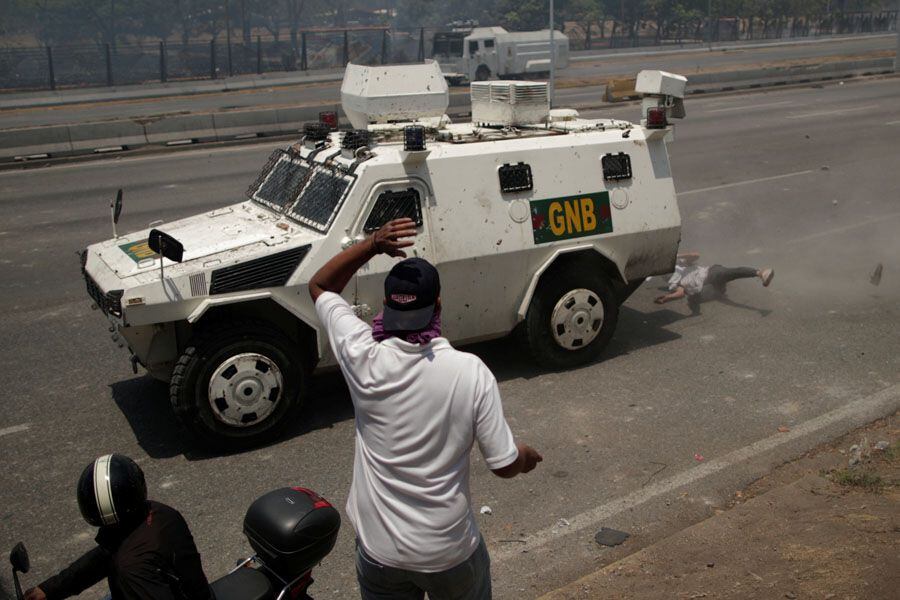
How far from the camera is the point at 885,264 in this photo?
1177 cm

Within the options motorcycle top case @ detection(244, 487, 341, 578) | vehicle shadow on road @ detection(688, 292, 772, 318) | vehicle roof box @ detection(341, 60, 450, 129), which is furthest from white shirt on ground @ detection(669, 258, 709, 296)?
motorcycle top case @ detection(244, 487, 341, 578)

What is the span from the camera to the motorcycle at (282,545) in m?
3.69

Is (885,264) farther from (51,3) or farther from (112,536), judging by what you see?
(51,3)

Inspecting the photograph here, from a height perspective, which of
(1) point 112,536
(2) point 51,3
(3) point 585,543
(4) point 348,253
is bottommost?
(3) point 585,543

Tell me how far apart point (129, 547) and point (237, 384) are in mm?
3584

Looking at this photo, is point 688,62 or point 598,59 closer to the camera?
point 688,62

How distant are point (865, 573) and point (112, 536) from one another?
3.61 m

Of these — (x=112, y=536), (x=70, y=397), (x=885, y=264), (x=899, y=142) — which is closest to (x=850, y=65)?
(x=899, y=142)

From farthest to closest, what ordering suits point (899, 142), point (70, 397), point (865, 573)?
point (899, 142) < point (70, 397) < point (865, 573)

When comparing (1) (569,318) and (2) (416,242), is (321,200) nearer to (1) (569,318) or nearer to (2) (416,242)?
(2) (416,242)

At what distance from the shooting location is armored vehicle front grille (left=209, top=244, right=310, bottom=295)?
6.83 metres

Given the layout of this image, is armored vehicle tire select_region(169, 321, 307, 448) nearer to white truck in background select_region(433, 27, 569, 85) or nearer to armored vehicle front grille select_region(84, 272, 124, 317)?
armored vehicle front grille select_region(84, 272, 124, 317)

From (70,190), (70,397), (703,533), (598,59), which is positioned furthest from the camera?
(598,59)

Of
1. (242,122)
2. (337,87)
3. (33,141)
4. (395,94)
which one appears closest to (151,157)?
(33,141)
